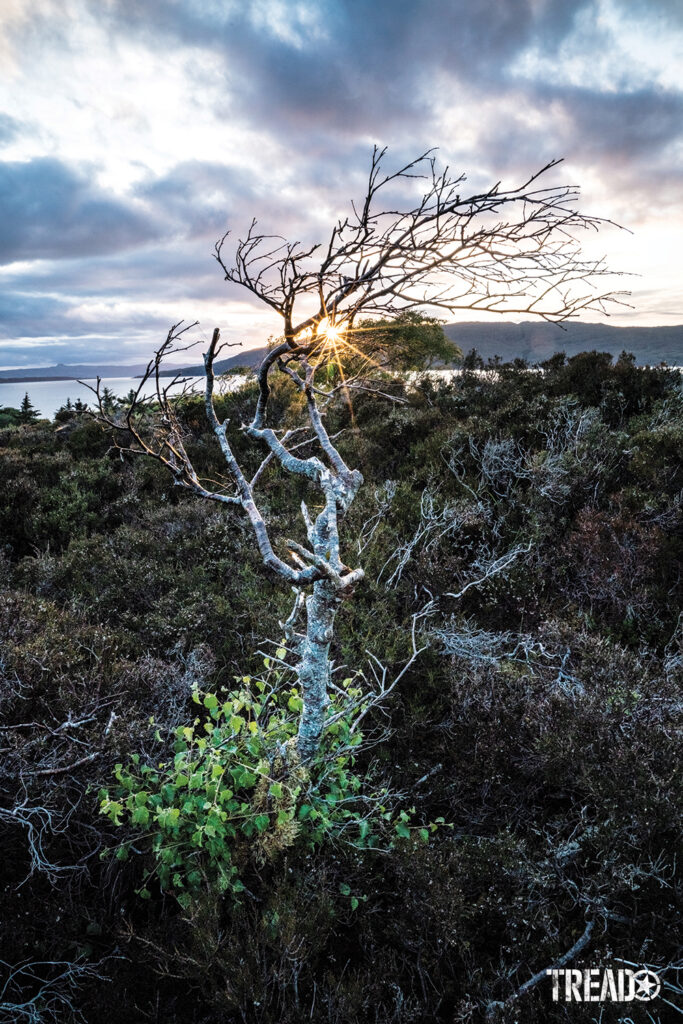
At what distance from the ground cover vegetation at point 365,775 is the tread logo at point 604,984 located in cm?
9

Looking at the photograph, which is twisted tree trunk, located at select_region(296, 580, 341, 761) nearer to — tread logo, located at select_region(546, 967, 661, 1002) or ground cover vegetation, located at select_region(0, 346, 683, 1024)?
ground cover vegetation, located at select_region(0, 346, 683, 1024)

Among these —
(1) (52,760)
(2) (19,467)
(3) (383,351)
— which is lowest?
(1) (52,760)

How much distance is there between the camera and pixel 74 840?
10.7 feet

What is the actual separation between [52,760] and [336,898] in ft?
6.73

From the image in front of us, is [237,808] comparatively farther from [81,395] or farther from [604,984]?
[81,395]

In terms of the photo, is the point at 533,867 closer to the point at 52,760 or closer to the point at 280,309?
the point at 52,760

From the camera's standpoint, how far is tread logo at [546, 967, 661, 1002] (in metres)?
2.40

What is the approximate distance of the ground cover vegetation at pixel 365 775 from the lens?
267 cm

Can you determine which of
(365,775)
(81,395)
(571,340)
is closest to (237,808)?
(365,775)

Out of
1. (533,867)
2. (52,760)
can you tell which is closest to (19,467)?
(52,760)

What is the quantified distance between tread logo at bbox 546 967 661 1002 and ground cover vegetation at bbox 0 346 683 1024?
9 cm

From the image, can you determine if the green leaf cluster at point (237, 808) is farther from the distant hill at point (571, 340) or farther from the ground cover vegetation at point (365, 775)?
the distant hill at point (571, 340)

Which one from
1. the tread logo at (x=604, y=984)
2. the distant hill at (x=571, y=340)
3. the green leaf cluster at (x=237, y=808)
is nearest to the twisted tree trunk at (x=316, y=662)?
the green leaf cluster at (x=237, y=808)

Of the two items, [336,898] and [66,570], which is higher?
[66,570]
